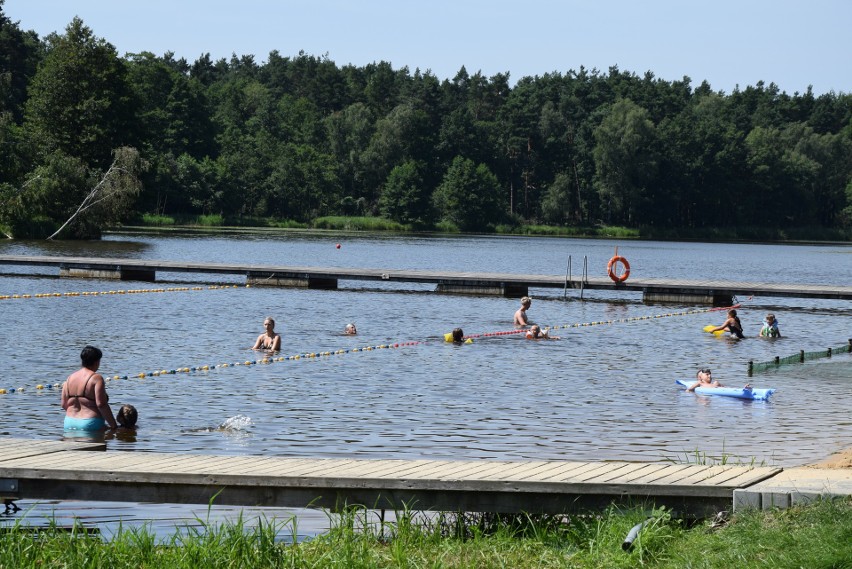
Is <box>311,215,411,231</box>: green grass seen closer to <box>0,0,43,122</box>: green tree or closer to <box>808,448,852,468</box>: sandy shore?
<box>0,0,43,122</box>: green tree

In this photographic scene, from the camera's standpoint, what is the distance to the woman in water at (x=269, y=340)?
2478cm

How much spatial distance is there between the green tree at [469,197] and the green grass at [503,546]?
113979mm

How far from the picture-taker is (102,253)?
59.2 meters

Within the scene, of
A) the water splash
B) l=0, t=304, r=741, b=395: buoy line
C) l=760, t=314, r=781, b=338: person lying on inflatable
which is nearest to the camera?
the water splash

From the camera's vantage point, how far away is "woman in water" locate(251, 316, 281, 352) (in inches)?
976

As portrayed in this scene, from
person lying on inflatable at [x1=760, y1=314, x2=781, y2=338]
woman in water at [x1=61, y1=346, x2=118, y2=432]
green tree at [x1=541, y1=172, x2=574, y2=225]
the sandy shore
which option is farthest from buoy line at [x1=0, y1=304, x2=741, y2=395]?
green tree at [x1=541, y1=172, x2=574, y2=225]

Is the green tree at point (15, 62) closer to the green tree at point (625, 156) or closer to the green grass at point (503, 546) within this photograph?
the green tree at point (625, 156)

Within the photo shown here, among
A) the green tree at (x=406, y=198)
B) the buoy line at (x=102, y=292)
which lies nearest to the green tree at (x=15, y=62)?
the green tree at (x=406, y=198)

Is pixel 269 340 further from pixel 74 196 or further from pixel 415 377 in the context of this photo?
pixel 74 196

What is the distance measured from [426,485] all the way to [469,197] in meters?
114

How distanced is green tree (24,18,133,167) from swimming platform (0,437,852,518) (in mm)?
70876

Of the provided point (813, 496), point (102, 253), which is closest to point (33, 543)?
point (813, 496)

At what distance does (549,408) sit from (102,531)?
10.1 metres

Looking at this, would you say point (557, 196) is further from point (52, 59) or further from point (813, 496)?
point (813, 496)
